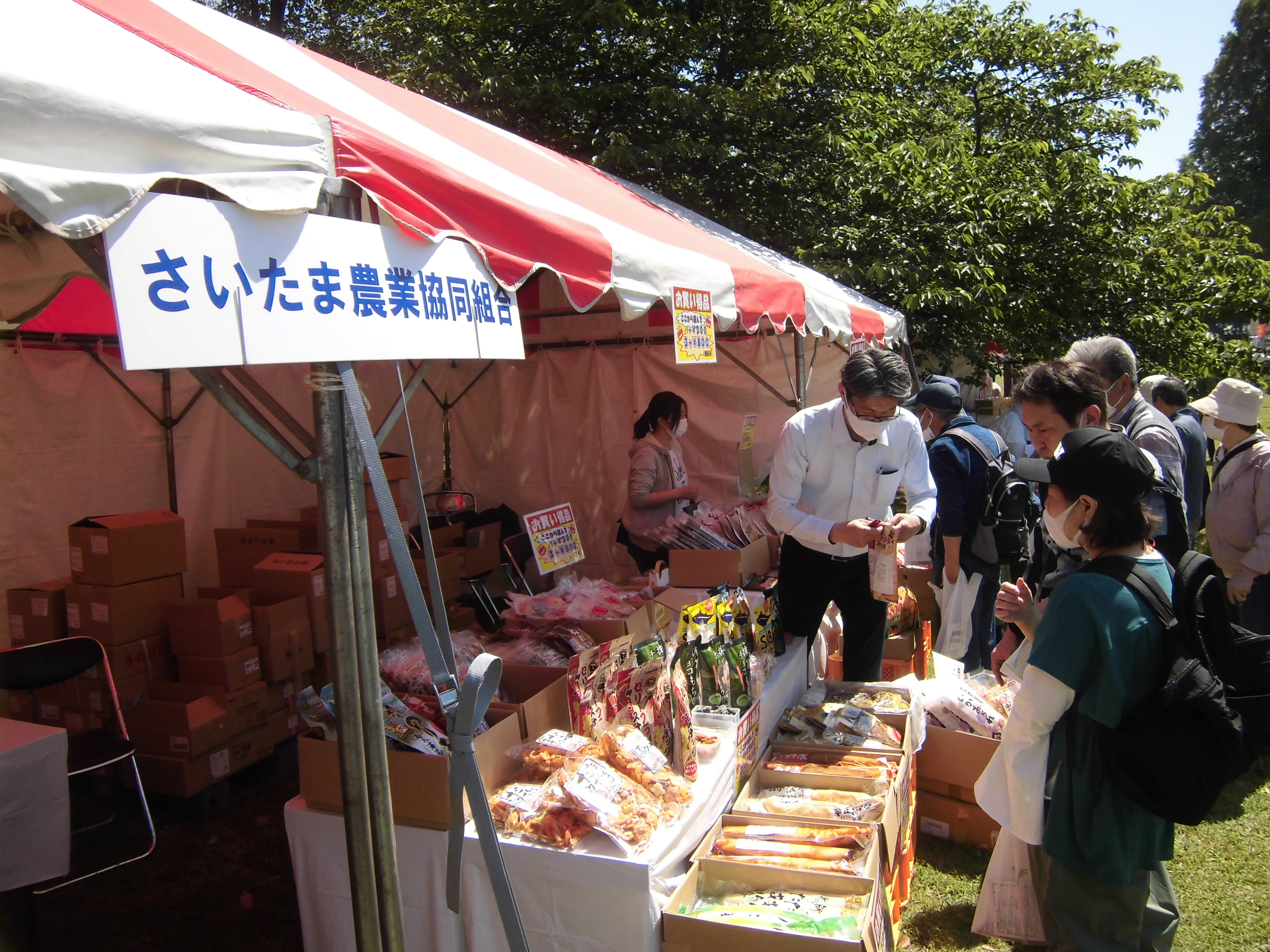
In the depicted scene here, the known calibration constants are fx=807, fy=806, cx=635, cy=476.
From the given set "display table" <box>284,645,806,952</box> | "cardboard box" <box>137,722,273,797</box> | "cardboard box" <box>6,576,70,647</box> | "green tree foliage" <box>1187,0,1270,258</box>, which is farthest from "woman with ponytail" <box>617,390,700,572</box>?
"green tree foliage" <box>1187,0,1270,258</box>

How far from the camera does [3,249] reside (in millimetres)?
1607

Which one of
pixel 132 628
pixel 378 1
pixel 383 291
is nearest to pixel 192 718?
pixel 132 628

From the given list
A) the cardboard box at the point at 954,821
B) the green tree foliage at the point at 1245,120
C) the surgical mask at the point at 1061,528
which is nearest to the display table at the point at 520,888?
the surgical mask at the point at 1061,528

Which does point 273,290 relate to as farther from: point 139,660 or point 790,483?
point 139,660

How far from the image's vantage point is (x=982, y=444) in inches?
169

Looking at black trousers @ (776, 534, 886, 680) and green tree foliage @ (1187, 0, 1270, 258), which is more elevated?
green tree foliage @ (1187, 0, 1270, 258)

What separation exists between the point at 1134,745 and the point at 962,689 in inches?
59.5

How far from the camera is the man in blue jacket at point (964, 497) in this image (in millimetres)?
4277

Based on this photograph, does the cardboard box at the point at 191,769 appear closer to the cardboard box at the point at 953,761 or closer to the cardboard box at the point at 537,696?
the cardboard box at the point at 537,696

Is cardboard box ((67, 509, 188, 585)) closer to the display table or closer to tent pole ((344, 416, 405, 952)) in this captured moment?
the display table

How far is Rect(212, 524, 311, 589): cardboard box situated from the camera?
4.63 metres

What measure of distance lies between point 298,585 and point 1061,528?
3541mm

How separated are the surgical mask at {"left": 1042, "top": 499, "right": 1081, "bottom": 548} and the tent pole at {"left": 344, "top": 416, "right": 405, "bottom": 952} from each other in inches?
64.0

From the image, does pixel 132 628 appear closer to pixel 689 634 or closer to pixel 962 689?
pixel 689 634
